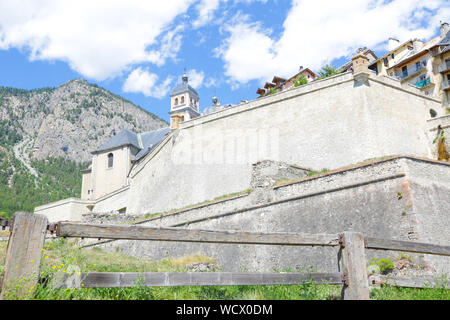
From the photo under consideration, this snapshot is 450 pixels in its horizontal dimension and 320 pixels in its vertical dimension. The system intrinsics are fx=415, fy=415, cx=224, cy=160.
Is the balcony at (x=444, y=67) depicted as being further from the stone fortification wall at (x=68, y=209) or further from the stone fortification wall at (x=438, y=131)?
the stone fortification wall at (x=68, y=209)

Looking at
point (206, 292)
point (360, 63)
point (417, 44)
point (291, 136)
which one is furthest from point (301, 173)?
point (417, 44)

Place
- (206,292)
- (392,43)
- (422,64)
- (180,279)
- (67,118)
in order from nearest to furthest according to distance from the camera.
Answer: (180,279) < (206,292) < (422,64) < (392,43) < (67,118)

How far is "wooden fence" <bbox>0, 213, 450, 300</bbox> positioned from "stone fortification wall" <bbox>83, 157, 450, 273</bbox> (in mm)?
8630

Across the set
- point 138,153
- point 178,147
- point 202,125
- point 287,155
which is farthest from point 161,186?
point 138,153

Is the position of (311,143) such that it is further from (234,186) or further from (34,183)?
(34,183)

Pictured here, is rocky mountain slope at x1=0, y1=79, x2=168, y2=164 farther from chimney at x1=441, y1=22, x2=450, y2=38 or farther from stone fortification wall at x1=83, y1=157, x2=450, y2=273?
stone fortification wall at x1=83, y1=157, x2=450, y2=273

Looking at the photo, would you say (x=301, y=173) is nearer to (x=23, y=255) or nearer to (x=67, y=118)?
(x=23, y=255)

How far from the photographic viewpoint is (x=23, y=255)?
364 centimetres

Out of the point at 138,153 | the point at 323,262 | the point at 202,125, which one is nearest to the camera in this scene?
the point at 323,262

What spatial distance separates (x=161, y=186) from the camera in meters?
31.5

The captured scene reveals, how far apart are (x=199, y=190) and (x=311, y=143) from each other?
28.3 feet

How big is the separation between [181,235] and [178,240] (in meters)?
0.10

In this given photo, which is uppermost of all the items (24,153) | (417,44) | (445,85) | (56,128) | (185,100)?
(56,128)

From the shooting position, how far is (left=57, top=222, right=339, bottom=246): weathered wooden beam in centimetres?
394
